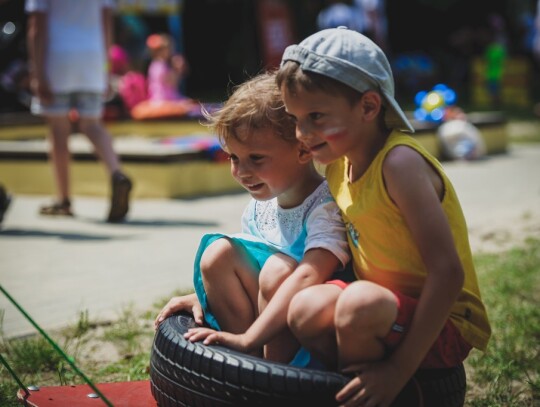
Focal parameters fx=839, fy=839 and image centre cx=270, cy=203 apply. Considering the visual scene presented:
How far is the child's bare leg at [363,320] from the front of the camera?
77.3 inches

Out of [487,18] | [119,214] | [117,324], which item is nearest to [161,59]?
[119,214]

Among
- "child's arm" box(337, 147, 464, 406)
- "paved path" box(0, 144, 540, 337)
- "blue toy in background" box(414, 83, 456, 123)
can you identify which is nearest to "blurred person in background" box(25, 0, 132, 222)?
"paved path" box(0, 144, 540, 337)

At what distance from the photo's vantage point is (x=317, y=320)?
2.06 meters

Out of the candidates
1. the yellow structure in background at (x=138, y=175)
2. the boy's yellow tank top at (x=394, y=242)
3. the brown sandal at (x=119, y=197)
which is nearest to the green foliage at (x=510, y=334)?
the boy's yellow tank top at (x=394, y=242)

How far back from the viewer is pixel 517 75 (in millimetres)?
20203

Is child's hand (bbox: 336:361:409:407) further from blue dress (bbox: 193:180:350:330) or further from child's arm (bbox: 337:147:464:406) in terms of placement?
blue dress (bbox: 193:180:350:330)

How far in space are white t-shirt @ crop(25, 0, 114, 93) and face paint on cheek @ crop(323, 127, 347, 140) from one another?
450cm

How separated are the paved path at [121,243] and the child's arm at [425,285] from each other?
209 centimetres

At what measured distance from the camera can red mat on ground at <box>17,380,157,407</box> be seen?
2387mm

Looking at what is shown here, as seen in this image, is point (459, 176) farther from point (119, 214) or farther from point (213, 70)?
point (213, 70)

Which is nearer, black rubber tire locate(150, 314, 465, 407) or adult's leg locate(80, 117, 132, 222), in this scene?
black rubber tire locate(150, 314, 465, 407)

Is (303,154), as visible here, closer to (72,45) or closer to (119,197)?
(119,197)

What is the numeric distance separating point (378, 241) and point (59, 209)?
475 cm

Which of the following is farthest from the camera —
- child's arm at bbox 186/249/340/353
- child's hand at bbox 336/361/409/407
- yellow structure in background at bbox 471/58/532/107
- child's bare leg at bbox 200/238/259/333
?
yellow structure in background at bbox 471/58/532/107
